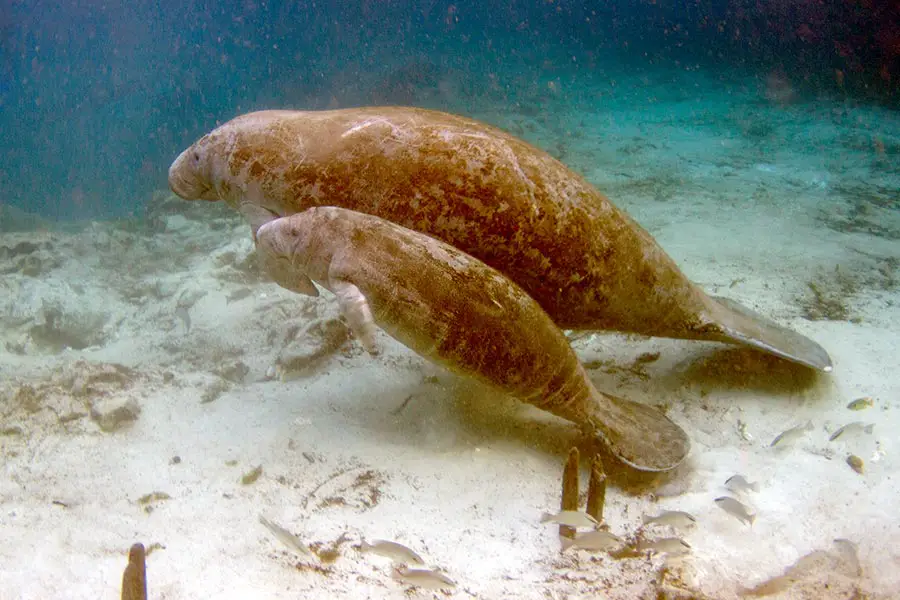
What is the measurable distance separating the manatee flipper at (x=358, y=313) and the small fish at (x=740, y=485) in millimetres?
2361

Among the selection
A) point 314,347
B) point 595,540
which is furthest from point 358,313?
point 314,347

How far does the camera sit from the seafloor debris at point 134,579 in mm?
2043

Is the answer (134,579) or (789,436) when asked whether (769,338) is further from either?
(134,579)

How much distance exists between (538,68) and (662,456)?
1616 inches

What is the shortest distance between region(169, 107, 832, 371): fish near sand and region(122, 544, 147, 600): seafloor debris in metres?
2.32

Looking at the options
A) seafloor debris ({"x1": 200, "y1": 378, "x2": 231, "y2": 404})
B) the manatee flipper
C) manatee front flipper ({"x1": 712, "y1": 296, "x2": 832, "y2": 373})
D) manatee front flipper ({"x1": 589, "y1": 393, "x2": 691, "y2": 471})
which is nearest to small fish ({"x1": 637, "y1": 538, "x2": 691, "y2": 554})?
manatee front flipper ({"x1": 589, "y1": 393, "x2": 691, "y2": 471})

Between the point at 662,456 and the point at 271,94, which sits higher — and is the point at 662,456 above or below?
below

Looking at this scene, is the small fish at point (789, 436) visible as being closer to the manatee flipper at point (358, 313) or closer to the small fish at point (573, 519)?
the small fish at point (573, 519)

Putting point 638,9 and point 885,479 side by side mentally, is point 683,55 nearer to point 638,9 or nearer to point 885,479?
point 638,9

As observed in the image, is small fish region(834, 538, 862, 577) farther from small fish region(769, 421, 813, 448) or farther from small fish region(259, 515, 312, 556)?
small fish region(259, 515, 312, 556)

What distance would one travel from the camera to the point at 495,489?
338cm

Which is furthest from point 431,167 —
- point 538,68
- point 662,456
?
point 538,68

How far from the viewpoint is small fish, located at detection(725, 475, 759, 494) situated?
315cm

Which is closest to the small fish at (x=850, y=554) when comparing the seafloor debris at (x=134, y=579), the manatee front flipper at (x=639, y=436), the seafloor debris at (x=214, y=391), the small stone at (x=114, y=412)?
the manatee front flipper at (x=639, y=436)
